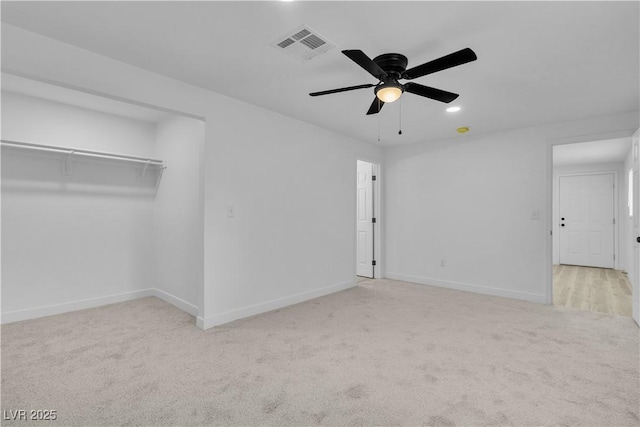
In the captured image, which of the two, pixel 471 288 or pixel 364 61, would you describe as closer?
pixel 364 61

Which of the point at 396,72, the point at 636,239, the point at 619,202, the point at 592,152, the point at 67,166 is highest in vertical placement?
the point at 592,152

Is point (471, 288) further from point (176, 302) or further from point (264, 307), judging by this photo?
point (176, 302)

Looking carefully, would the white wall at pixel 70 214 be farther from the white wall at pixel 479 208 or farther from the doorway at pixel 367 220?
the white wall at pixel 479 208

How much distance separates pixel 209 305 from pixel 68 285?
72.3 inches

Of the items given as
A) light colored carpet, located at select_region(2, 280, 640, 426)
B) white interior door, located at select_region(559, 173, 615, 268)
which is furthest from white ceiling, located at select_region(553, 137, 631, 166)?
light colored carpet, located at select_region(2, 280, 640, 426)

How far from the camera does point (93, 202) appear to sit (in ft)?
12.8

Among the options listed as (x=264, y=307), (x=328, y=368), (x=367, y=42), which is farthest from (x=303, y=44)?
(x=264, y=307)

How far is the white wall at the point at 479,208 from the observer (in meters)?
4.16

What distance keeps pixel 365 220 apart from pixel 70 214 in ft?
13.9

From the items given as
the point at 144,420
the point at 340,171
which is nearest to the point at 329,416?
the point at 144,420

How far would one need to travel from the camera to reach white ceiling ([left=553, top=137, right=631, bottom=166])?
517 cm

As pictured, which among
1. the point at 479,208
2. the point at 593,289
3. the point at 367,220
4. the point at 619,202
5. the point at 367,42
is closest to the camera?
the point at 367,42

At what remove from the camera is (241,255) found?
11.5 feet

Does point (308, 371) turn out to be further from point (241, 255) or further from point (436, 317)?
point (436, 317)
